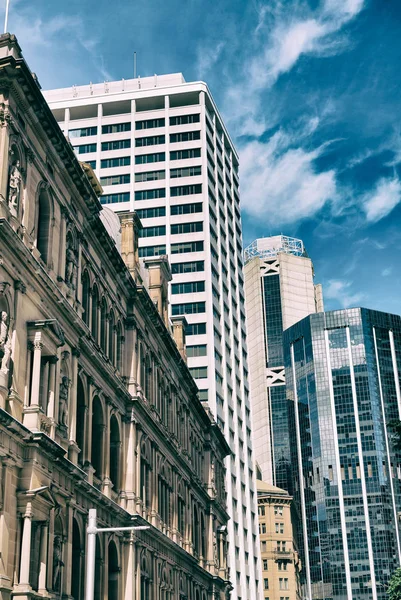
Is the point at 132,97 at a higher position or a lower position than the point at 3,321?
higher

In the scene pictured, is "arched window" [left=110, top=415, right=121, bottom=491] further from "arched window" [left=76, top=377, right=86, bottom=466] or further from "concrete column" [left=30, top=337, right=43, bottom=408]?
"concrete column" [left=30, top=337, right=43, bottom=408]

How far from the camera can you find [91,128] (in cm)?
11112

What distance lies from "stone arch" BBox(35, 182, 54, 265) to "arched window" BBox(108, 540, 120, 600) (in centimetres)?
1339

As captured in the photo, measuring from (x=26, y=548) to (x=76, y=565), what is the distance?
6235 millimetres

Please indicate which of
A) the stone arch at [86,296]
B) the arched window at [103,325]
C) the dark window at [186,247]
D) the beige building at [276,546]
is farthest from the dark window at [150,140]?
the stone arch at [86,296]

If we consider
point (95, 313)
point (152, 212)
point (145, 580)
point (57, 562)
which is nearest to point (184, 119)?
point (152, 212)

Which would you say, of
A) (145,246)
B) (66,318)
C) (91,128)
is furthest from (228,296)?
(66,318)

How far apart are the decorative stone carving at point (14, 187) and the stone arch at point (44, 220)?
1956mm

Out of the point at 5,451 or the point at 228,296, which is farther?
the point at 228,296

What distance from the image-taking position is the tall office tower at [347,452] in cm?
16925

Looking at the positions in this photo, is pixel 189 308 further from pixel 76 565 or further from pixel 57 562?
pixel 57 562

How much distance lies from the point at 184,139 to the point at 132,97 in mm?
9302

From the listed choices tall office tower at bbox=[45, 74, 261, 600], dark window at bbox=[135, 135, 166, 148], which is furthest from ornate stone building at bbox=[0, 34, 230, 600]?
dark window at bbox=[135, 135, 166, 148]

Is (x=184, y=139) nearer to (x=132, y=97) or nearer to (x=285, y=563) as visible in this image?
(x=132, y=97)
